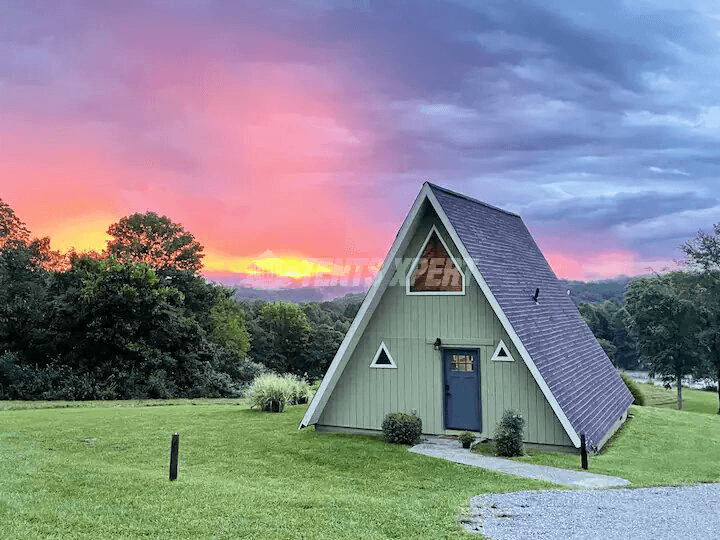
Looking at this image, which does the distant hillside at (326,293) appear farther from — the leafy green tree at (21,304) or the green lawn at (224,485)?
the green lawn at (224,485)

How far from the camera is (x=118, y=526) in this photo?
6.58m

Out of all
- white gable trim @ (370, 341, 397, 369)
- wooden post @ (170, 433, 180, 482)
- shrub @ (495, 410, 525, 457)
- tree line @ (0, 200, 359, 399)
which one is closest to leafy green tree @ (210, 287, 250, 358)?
Result: tree line @ (0, 200, 359, 399)

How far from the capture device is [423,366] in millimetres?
13141

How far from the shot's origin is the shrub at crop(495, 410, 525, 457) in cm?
1129

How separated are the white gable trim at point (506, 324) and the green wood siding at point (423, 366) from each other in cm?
53

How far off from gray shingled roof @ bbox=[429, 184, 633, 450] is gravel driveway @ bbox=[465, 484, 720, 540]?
259cm

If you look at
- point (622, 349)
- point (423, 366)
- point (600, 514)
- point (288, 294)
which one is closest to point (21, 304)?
point (423, 366)

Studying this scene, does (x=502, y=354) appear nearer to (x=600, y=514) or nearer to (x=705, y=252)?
(x=600, y=514)

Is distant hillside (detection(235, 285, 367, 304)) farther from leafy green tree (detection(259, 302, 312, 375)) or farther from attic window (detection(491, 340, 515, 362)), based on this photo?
attic window (detection(491, 340, 515, 362))

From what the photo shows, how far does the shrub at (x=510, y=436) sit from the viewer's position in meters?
11.3

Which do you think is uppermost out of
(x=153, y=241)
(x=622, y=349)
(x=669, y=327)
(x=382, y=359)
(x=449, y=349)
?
(x=153, y=241)

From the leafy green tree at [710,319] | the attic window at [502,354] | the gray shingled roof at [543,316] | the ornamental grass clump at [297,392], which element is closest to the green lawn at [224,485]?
the attic window at [502,354]

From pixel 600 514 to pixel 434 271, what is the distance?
693 centimetres

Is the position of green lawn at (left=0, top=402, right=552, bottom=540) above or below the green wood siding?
below
